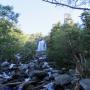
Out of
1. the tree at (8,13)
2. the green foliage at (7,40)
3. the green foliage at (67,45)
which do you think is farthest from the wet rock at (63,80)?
the tree at (8,13)

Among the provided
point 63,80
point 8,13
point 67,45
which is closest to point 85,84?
point 63,80

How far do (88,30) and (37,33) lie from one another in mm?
48127

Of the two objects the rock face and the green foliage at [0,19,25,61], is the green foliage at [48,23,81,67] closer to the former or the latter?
the green foliage at [0,19,25,61]

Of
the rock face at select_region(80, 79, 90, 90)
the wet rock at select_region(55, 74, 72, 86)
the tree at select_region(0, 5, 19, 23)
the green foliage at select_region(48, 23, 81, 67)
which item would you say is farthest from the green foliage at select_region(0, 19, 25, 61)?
the rock face at select_region(80, 79, 90, 90)

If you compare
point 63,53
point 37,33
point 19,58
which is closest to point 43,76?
point 63,53

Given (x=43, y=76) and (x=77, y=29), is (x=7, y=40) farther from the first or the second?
Result: (x=43, y=76)

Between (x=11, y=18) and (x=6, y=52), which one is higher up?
(x=11, y=18)

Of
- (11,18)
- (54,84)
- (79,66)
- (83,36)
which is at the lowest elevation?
(54,84)

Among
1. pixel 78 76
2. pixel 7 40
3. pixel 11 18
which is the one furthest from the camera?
pixel 11 18

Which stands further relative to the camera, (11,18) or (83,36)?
(11,18)

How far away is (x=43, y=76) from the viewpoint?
18.2 m

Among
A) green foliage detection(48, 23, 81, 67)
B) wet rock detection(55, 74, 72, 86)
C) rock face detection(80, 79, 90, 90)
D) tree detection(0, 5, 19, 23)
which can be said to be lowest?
wet rock detection(55, 74, 72, 86)

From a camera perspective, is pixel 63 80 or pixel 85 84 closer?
pixel 85 84

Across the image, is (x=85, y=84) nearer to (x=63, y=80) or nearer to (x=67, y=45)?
(x=63, y=80)
